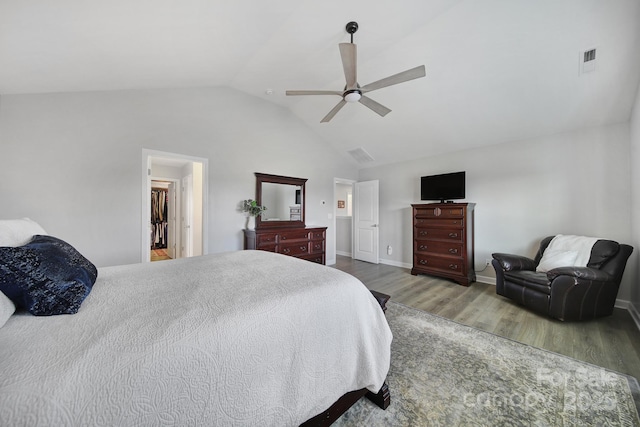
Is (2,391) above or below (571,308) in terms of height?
above

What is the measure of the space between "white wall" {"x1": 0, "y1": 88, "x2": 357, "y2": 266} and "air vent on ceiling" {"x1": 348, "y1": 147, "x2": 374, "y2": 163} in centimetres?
194

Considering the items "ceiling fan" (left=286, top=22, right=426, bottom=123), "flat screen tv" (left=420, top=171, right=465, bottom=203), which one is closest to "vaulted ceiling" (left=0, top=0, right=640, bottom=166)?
"ceiling fan" (left=286, top=22, right=426, bottom=123)

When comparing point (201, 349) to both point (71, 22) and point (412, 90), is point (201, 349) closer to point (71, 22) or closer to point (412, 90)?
point (71, 22)

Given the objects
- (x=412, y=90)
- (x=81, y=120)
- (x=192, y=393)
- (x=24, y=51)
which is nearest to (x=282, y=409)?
(x=192, y=393)

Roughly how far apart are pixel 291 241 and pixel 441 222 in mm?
2715

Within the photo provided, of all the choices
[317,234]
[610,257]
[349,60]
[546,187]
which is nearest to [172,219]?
[317,234]

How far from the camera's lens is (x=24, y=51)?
1.63 metres

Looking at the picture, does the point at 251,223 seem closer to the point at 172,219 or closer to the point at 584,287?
the point at 172,219

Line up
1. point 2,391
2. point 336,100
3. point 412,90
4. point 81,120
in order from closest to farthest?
point 2,391, point 81,120, point 412,90, point 336,100

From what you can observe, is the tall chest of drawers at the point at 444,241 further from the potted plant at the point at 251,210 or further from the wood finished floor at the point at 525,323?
the potted plant at the point at 251,210

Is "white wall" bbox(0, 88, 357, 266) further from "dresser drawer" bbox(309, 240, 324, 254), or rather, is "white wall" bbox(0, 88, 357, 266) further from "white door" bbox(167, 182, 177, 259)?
"white door" bbox(167, 182, 177, 259)

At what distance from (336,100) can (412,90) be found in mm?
1231

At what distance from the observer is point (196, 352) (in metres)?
0.79

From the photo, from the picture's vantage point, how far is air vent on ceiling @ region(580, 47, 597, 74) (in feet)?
7.74
